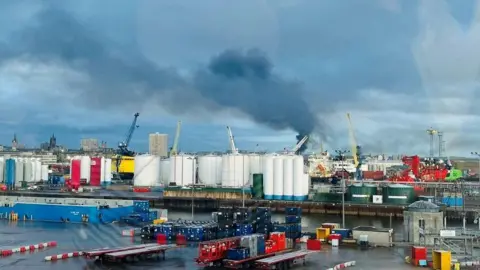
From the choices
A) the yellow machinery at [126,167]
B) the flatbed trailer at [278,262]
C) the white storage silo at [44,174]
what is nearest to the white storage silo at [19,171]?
the white storage silo at [44,174]

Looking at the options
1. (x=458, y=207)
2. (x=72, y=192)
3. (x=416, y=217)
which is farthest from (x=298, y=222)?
(x=72, y=192)

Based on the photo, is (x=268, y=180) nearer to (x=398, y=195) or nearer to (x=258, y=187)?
(x=258, y=187)

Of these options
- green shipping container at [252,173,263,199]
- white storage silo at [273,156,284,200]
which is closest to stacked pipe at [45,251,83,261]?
white storage silo at [273,156,284,200]

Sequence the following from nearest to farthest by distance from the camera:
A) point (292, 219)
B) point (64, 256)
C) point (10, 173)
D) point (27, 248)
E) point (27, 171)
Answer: point (64, 256) < point (27, 248) < point (292, 219) < point (10, 173) < point (27, 171)

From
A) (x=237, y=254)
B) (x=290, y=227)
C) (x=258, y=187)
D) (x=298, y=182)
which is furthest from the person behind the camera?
(x=258, y=187)

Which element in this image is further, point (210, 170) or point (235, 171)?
point (210, 170)

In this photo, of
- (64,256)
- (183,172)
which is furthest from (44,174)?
(64,256)

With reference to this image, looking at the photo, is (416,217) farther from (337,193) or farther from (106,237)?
(337,193)
